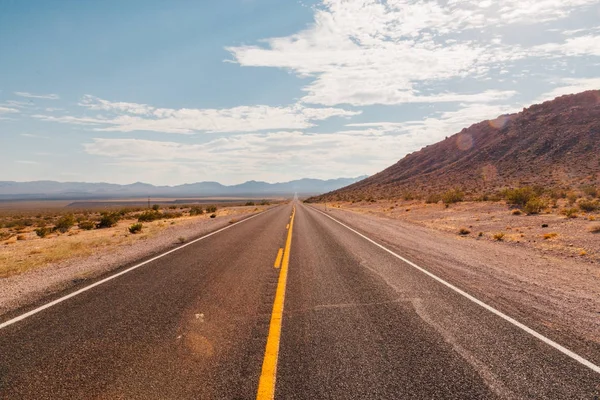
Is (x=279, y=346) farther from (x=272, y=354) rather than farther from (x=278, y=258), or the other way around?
(x=278, y=258)

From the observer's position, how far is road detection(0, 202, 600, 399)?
304cm

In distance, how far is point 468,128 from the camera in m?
95.1

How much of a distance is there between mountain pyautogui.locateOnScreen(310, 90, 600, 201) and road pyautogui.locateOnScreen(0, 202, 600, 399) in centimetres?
4296

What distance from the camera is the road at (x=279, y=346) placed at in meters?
3.04

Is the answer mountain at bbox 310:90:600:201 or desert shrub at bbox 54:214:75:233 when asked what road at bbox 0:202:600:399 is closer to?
desert shrub at bbox 54:214:75:233

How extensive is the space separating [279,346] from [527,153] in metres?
67.1

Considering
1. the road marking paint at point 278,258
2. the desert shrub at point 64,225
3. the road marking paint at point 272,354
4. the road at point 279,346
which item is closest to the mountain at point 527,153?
→ the road marking paint at point 278,258

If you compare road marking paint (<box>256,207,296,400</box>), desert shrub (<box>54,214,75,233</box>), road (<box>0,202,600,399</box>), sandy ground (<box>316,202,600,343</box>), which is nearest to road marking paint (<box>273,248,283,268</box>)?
road (<box>0,202,600,399</box>)

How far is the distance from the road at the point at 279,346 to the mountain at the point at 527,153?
141ft

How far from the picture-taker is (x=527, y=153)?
56406 mm

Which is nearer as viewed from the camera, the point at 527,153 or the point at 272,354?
the point at 272,354

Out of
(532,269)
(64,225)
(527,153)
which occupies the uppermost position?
(527,153)

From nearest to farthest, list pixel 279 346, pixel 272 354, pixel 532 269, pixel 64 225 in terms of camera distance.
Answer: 1. pixel 272 354
2. pixel 279 346
3. pixel 532 269
4. pixel 64 225

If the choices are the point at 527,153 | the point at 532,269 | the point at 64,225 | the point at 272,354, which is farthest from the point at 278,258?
the point at 527,153
